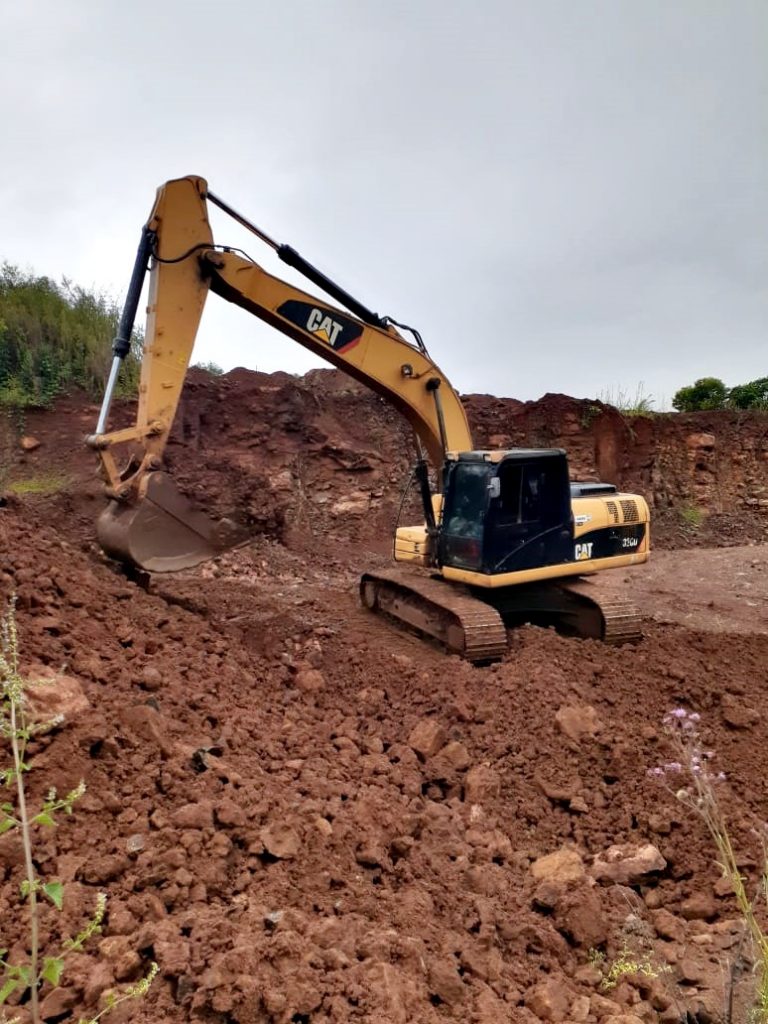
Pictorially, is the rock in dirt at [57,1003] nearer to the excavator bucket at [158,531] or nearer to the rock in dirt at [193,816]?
the rock in dirt at [193,816]

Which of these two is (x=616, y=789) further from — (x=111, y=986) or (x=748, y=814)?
(x=111, y=986)

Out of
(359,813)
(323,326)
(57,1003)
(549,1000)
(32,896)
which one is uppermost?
(323,326)

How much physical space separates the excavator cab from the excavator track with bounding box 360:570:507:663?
1.16ft

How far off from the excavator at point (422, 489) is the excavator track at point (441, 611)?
0.02 metres

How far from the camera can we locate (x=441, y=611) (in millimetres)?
6512

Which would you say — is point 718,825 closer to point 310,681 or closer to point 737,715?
point 737,715

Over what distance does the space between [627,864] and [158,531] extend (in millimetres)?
3965

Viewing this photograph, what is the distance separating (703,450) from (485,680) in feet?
49.9

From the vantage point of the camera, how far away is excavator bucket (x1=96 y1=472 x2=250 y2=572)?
5379mm

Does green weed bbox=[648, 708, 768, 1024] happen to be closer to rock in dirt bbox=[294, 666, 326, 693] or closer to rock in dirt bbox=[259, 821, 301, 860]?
rock in dirt bbox=[259, 821, 301, 860]

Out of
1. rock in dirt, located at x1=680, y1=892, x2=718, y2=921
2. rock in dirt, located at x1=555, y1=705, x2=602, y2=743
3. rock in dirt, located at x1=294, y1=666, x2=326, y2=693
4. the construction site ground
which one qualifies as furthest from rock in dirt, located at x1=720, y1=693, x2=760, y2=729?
rock in dirt, located at x1=294, y1=666, x2=326, y2=693

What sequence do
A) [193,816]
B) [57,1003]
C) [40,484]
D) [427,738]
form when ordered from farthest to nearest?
[40,484]
[427,738]
[193,816]
[57,1003]

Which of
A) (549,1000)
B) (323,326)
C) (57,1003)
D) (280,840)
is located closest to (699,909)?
(549,1000)

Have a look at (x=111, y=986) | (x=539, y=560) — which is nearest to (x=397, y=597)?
(x=539, y=560)
